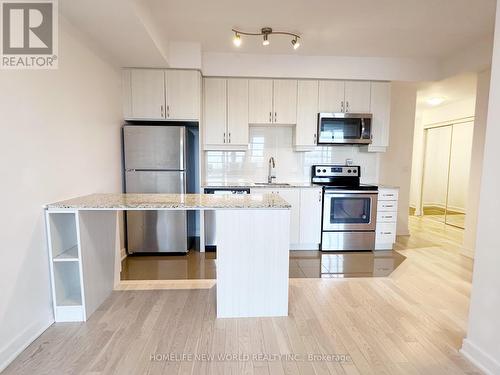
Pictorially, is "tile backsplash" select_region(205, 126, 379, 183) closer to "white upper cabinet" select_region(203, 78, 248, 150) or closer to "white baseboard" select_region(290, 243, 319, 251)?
"white upper cabinet" select_region(203, 78, 248, 150)

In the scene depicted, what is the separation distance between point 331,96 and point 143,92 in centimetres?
251

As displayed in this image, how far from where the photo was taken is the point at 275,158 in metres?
4.25

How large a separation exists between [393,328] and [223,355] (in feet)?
4.13

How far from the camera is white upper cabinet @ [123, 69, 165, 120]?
3469mm

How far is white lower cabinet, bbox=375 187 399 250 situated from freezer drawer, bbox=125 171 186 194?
266cm

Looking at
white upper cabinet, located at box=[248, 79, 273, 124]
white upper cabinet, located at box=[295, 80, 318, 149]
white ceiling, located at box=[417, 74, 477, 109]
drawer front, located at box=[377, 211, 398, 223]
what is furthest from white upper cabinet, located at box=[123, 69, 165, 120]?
white ceiling, located at box=[417, 74, 477, 109]

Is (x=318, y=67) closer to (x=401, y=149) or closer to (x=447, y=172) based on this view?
(x=401, y=149)

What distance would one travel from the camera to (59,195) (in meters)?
2.17

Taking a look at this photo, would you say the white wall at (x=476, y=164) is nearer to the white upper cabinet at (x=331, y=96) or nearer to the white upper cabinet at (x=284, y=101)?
the white upper cabinet at (x=331, y=96)

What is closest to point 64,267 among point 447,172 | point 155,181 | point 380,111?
point 155,181

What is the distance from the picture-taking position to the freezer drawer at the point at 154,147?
3.40m

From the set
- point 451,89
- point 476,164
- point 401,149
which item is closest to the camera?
point 476,164

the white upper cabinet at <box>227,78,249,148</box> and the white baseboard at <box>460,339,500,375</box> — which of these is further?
the white upper cabinet at <box>227,78,249,148</box>

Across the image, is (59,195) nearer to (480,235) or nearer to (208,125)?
(208,125)
